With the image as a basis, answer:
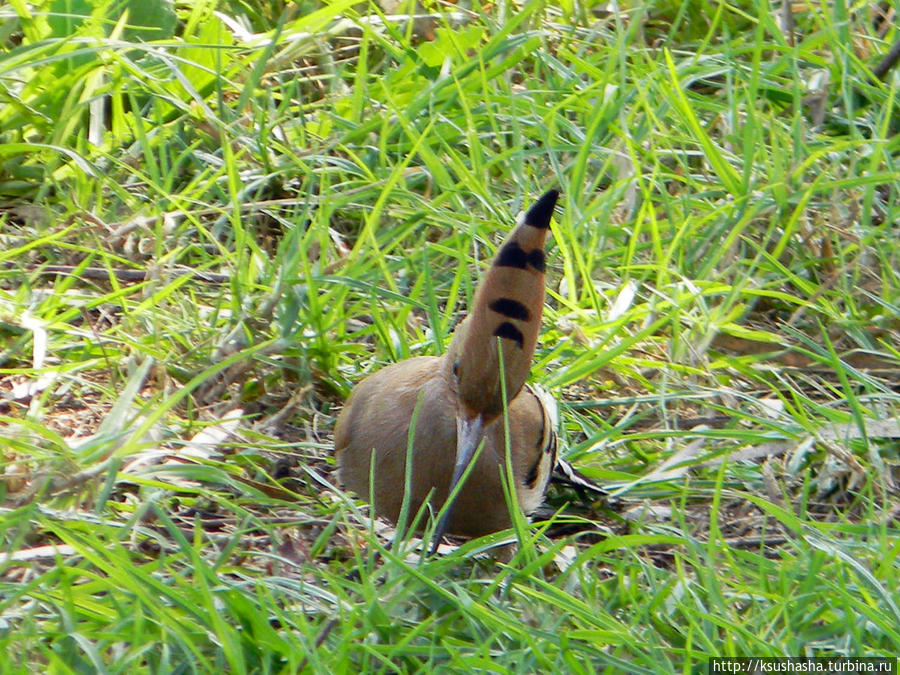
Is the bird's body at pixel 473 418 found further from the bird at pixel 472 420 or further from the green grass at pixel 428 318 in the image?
the green grass at pixel 428 318

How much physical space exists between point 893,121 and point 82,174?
9.77 feet

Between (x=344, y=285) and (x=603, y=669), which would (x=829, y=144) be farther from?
(x=603, y=669)

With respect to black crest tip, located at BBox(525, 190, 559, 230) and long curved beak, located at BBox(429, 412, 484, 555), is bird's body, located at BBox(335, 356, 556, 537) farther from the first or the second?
black crest tip, located at BBox(525, 190, 559, 230)

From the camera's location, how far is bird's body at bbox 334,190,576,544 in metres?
2.91

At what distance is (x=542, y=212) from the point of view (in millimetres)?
2836

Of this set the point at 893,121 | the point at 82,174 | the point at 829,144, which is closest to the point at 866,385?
the point at 829,144

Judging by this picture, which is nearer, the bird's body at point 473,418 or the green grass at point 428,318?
the green grass at point 428,318

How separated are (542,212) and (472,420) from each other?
547 mm

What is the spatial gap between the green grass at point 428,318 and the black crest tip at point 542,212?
71 centimetres

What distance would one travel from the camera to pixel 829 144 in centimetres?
444

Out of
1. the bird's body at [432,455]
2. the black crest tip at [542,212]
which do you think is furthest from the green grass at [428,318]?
the black crest tip at [542,212]

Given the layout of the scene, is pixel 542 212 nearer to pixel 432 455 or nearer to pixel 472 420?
pixel 472 420

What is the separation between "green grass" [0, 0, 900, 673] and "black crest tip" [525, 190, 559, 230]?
0.71m

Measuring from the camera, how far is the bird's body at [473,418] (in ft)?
9.56
